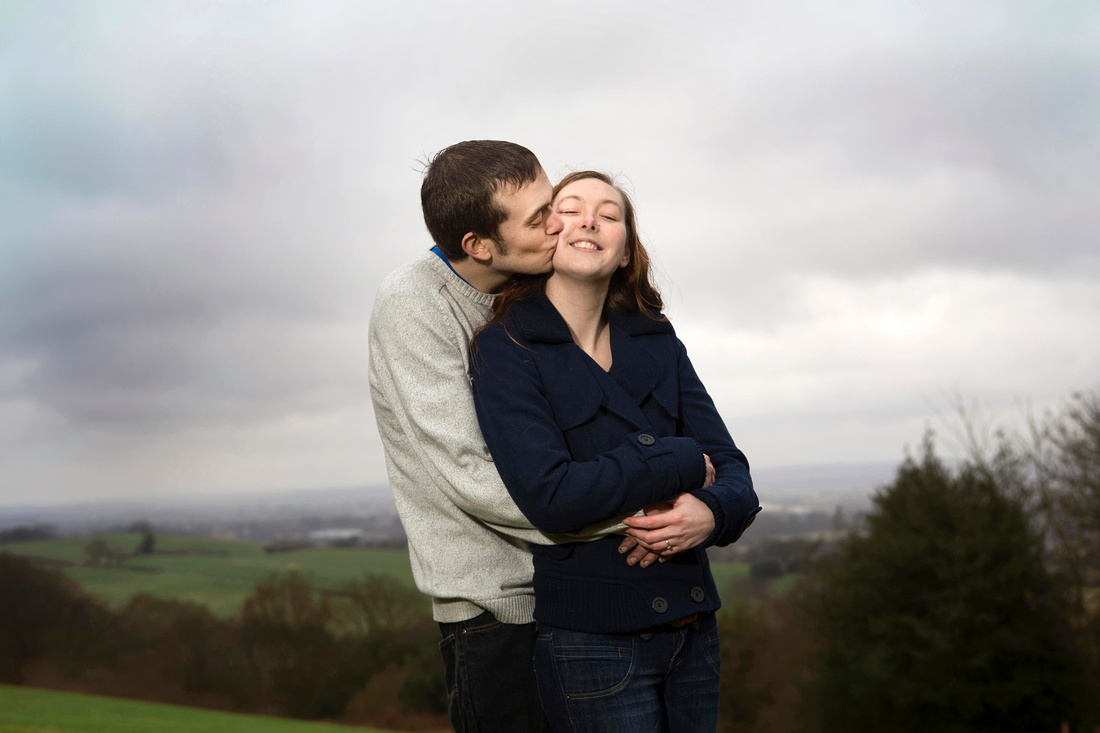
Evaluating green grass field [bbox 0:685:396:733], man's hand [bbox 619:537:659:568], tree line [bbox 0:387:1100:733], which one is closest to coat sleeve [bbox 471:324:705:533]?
man's hand [bbox 619:537:659:568]

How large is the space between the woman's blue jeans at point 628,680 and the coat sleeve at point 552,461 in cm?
34

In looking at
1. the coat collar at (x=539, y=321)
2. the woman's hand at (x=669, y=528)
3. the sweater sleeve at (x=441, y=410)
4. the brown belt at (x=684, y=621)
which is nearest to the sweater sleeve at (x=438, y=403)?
the sweater sleeve at (x=441, y=410)

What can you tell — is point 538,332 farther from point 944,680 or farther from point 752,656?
point 752,656

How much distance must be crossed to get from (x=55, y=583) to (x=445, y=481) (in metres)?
37.8

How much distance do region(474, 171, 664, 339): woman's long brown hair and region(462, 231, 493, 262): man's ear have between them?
12 centimetres

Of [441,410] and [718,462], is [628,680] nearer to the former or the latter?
[718,462]

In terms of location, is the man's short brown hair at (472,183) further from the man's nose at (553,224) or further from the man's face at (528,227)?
the man's nose at (553,224)

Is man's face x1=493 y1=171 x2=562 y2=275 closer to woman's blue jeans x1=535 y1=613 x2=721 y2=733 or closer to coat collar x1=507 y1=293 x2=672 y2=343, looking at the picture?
coat collar x1=507 y1=293 x2=672 y2=343

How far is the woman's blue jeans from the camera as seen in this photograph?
2.12m

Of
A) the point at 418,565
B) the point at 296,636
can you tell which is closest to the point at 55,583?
the point at 296,636

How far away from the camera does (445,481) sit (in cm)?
234

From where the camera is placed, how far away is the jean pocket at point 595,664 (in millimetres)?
2125

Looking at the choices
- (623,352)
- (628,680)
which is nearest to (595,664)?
(628,680)

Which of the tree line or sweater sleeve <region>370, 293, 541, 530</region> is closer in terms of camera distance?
sweater sleeve <region>370, 293, 541, 530</region>
